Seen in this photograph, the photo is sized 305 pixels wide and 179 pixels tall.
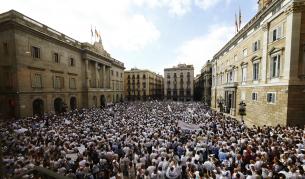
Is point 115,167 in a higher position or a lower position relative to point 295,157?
lower

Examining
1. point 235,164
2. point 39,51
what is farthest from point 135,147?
point 39,51

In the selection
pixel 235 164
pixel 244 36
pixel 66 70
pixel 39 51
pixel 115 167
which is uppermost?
pixel 244 36

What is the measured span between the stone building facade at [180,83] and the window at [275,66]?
59033 mm

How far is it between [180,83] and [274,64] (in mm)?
59734

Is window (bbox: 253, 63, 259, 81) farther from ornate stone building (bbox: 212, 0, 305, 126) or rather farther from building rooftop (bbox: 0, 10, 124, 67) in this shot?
building rooftop (bbox: 0, 10, 124, 67)

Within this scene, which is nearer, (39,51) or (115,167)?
(115,167)

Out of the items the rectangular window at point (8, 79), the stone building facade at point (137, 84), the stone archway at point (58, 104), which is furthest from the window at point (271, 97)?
the stone building facade at point (137, 84)

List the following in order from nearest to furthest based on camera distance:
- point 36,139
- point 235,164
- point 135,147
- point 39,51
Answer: point 235,164 < point 135,147 < point 36,139 < point 39,51

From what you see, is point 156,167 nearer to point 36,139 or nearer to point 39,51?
point 36,139

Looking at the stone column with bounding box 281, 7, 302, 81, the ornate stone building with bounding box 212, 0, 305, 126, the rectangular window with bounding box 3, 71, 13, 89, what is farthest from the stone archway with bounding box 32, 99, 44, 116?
the stone column with bounding box 281, 7, 302, 81

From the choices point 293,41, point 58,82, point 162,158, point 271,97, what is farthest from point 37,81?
point 293,41

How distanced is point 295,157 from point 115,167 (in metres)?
8.88

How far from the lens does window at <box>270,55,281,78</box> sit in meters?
17.0

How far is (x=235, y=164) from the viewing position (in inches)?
316
